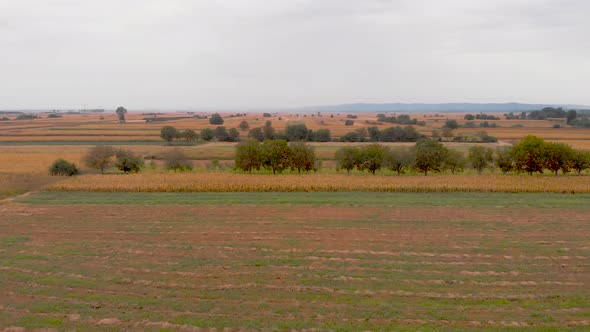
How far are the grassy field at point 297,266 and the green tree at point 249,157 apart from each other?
15.6 metres

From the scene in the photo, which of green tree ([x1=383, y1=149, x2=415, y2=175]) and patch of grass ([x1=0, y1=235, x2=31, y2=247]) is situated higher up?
green tree ([x1=383, y1=149, x2=415, y2=175])

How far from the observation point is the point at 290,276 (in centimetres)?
1594

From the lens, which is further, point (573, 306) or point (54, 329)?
point (573, 306)

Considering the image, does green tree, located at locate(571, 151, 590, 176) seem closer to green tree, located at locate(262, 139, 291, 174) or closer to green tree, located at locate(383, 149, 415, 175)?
green tree, located at locate(383, 149, 415, 175)

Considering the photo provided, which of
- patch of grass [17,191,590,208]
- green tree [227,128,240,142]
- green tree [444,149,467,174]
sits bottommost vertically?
patch of grass [17,191,590,208]

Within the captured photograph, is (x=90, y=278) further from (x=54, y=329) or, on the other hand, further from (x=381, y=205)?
(x=381, y=205)

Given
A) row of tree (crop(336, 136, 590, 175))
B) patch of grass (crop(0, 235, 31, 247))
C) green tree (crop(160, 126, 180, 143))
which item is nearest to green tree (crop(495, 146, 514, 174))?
row of tree (crop(336, 136, 590, 175))

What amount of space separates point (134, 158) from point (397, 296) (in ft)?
127

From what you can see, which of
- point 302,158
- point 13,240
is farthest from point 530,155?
point 13,240

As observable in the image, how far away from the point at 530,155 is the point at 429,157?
9.26m

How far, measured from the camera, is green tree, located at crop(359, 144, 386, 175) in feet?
142

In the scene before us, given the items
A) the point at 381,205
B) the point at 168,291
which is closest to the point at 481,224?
the point at 381,205

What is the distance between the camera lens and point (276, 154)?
4397 centimetres

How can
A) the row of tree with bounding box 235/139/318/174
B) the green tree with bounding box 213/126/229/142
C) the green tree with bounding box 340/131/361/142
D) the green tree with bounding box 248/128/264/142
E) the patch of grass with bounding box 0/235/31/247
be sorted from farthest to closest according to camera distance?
the green tree with bounding box 213/126/229/142
the green tree with bounding box 340/131/361/142
the green tree with bounding box 248/128/264/142
the row of tree with bounding box 235/139/318/174
the patch of grass with bounding box 0/235/31/247
